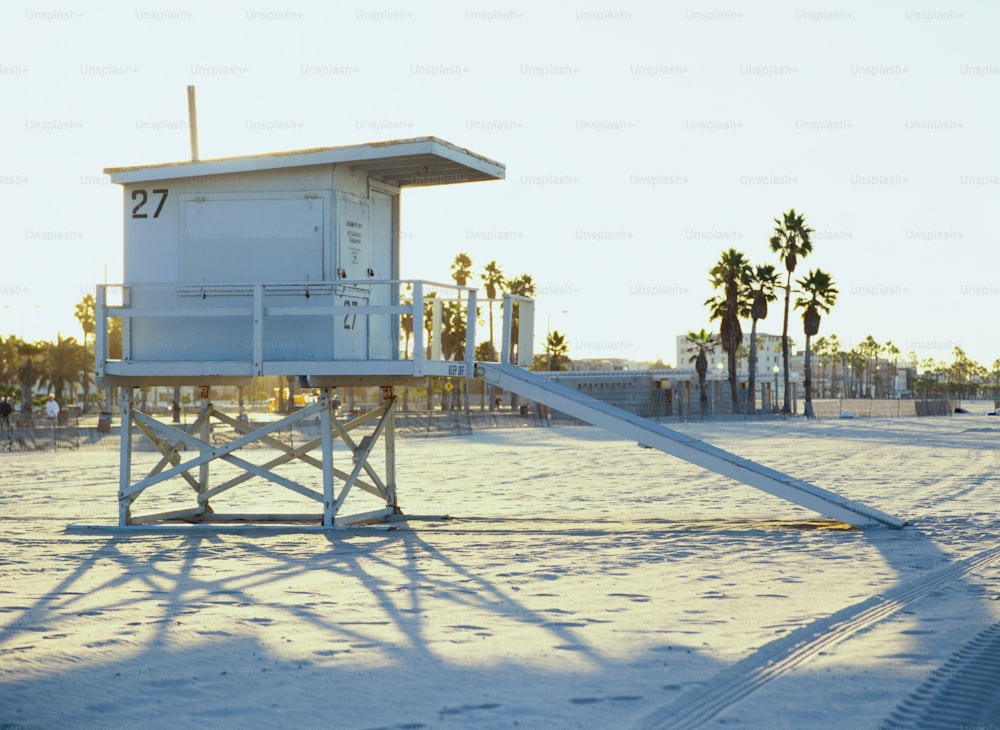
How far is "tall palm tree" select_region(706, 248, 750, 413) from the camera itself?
7088cm

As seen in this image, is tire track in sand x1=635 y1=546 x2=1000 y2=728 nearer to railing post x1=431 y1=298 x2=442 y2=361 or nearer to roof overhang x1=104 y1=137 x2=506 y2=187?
railing post x1=431 y1=298 x2=442 y2=361

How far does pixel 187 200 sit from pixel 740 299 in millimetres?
60723

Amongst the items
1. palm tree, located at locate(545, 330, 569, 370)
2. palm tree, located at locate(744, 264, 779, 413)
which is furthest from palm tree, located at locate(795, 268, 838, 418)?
palm tree, located at locate(545, 330, 569, 370)

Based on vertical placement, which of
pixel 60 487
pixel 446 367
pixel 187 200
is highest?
pixel 187 200

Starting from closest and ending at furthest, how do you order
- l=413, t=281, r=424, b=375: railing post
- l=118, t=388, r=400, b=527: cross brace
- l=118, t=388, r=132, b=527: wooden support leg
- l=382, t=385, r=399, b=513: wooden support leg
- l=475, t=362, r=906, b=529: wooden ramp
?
l=413, t=281, r=424, b=375: railing post, l=475, t=362, r=906, b=529: wooden ramp, l=118, t=388, r=400, b=527: cross brace, l=118, t=388, r=132, b=527: wooden support leg, l=382, t=385, r=399, b=513: wooden support leg

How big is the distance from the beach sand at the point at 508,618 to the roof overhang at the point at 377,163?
459cm

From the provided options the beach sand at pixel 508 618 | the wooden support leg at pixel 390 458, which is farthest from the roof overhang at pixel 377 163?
the beach sand at pixel 508 618

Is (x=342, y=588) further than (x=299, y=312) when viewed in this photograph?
No

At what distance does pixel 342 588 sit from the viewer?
32.3 ft

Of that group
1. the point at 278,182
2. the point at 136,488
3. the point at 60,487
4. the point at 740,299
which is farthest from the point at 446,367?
the point at 740,299

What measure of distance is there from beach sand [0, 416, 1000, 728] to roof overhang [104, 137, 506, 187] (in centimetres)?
459

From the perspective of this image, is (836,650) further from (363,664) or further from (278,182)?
(278,182)

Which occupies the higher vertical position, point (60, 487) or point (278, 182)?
point (278, 182)

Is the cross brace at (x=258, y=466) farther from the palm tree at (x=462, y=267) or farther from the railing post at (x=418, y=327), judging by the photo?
the palm tree at (x=462, y=267)
